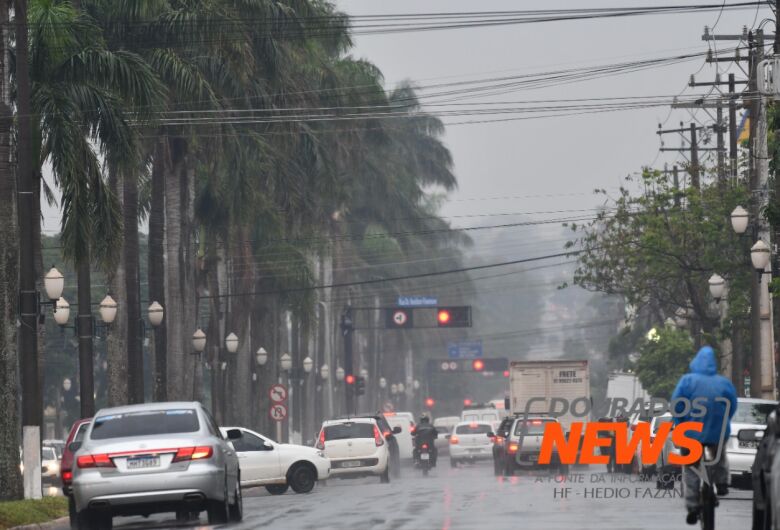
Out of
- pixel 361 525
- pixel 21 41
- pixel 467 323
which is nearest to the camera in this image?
pixel 361 525

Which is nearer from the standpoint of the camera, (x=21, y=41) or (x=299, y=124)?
(x=21, y=41)

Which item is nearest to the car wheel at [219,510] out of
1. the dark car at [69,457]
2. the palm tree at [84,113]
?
the dark car at [69,457]

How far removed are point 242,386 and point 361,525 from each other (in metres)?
39.1

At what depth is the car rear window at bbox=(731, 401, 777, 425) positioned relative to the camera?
1000 inches

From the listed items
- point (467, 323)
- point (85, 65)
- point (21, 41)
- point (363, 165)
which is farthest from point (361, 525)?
point (467, 323)

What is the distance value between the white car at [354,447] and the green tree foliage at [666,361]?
24170mm

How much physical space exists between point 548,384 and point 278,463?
20172 millimetres

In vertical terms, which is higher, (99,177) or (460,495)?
(99,177)

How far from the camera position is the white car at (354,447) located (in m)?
40.5

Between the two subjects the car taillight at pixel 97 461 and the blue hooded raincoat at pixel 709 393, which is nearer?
the blue hooded raincoat at pixel 709 393

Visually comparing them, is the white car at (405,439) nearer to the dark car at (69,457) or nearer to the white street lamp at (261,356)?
the white street lamp at (261,356)

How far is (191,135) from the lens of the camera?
1796 inches

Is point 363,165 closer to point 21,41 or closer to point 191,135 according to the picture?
point 191,135

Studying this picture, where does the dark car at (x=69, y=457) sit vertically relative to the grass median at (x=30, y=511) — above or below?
above
